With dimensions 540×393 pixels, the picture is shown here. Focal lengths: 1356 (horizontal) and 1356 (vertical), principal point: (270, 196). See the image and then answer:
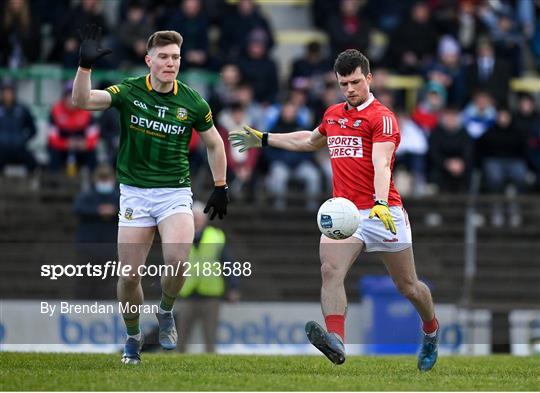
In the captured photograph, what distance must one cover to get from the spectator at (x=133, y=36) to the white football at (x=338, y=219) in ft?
37.2

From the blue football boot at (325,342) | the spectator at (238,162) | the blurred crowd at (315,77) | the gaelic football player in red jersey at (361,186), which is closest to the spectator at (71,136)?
the blurred crowd at (315,77)

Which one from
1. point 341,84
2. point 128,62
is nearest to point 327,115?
point 341,84

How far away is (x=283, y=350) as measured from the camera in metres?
17.7

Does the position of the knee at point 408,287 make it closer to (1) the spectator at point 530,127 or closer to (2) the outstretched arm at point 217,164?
(2) the outstretched arm at point 217,164

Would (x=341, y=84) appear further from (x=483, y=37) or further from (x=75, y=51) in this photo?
(x=483, y=37)

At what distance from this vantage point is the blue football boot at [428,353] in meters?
12.0

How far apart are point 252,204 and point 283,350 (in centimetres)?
338

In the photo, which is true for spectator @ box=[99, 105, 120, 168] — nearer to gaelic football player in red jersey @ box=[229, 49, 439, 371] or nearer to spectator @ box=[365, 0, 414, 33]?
spectator @ box=[365, 0, 414, 33]

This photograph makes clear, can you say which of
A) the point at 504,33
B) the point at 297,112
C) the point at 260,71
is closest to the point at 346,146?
the point at 297,112

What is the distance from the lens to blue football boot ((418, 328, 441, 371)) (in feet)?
39.4

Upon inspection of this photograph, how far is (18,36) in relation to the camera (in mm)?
22250

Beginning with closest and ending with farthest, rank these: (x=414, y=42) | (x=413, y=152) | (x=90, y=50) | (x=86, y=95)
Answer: (x=90, y=50)
(x=86, y=95)
(x=413, y=152)
(x=414, y=42)

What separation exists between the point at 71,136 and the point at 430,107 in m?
5.87
